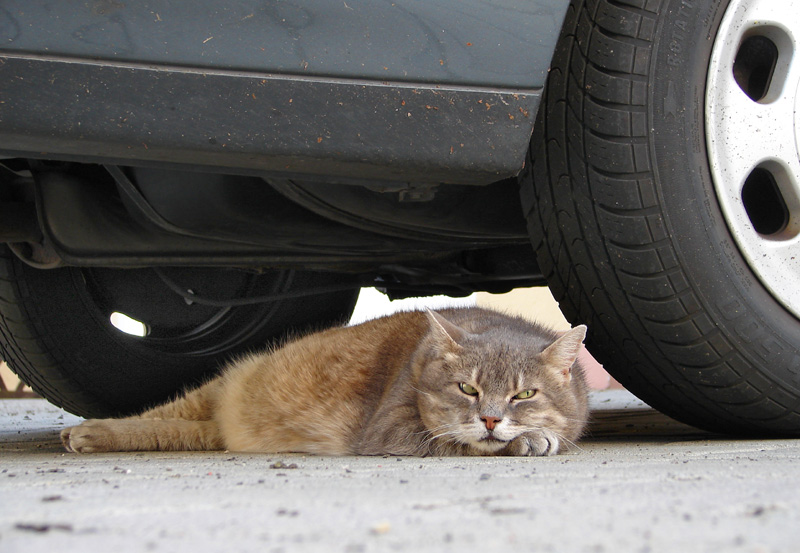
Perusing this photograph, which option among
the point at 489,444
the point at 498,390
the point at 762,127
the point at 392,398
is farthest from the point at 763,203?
the point at 392,398

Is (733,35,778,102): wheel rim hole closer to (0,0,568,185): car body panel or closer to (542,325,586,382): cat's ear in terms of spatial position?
(0,0,568,185): car body panel

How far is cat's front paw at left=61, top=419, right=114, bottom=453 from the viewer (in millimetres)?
2518

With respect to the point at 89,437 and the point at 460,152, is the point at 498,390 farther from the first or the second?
the point at 89,437

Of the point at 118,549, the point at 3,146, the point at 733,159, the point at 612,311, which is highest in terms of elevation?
the point at 733,159

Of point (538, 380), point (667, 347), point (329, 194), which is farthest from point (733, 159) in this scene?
point (329, 194)

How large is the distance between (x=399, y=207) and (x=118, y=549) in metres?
1.35

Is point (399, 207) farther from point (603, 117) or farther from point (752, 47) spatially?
point (752, 47)

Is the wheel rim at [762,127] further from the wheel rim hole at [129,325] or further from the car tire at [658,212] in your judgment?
the wheel rim hole at [129,325]

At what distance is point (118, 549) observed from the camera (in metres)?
0.90

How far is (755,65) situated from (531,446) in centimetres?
131

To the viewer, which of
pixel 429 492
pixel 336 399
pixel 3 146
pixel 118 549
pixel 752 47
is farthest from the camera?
pixel 336 399

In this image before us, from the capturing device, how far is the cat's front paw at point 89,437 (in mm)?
2518

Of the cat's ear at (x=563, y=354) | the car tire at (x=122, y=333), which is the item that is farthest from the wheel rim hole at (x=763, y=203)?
the car tire at (x=122, y=333)

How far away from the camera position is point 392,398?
245 centimetres
